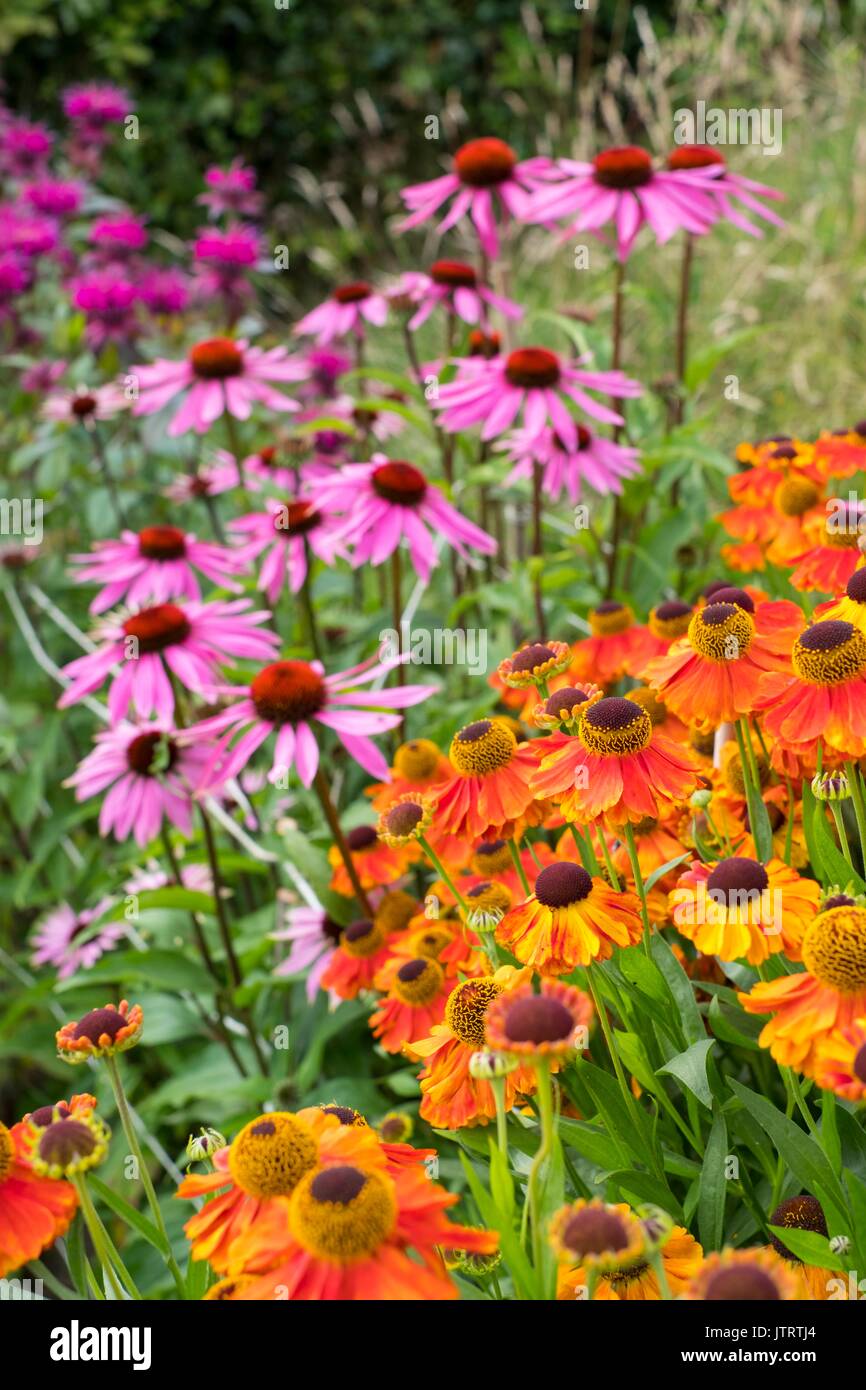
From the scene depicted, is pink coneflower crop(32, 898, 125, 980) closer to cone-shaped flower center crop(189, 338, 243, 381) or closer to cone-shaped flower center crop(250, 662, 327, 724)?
cone-shaped flower center crop(250, 662, 327, 724)

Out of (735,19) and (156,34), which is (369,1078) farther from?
(156,34)

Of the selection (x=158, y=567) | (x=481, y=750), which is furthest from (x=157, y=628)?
(x=481, y=750)

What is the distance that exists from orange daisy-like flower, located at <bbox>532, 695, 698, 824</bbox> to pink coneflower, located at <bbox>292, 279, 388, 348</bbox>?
5.19 ft

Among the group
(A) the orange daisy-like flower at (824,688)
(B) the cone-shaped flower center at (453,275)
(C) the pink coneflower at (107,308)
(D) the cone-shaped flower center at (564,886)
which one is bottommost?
(D) the cone-shaped flower center at (564,886)

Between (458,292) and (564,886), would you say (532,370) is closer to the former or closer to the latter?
(458,292)

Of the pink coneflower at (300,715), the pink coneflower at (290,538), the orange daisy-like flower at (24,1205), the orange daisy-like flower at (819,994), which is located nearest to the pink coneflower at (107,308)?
the pink coneflower at (290,538)

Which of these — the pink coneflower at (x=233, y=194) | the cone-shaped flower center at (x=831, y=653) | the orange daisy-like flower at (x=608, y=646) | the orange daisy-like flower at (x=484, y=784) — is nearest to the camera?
the cone-shaped flower center at (x=831, y=653)

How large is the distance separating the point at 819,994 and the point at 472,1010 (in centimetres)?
25

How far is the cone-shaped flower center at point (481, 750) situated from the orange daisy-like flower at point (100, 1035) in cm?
34

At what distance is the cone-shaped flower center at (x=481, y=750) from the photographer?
110cm

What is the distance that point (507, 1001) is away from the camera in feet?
2.28

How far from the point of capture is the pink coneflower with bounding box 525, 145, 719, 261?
6.07ft

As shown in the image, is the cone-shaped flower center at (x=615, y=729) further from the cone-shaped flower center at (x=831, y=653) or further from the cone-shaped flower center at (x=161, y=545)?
the cone-shaped flower center at (x=161, y=545)
